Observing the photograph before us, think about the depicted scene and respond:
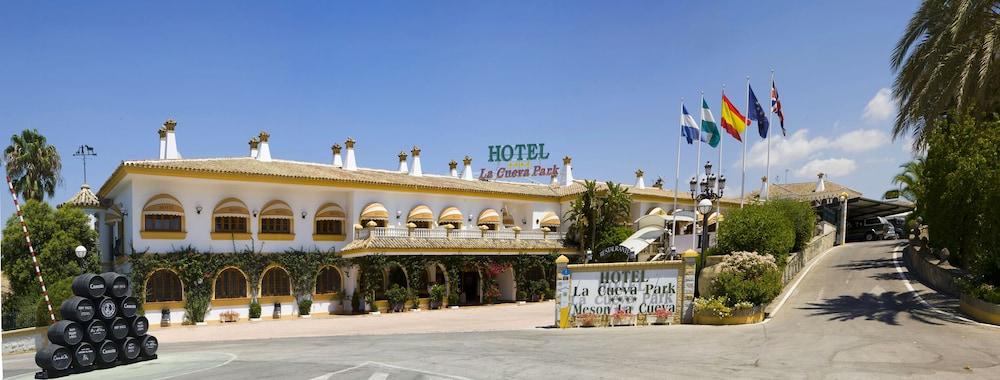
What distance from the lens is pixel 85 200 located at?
118ft

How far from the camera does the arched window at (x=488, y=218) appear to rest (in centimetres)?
4225

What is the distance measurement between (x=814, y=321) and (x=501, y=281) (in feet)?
78.1

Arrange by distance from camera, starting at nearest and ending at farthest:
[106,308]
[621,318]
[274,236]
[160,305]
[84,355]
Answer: [84,355], [106,308], [621,318], [160,305], [274,236]

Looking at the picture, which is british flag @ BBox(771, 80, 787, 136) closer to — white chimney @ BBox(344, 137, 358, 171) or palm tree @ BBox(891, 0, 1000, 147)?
palm tree @ BBox(891, 0, 1000, 147)

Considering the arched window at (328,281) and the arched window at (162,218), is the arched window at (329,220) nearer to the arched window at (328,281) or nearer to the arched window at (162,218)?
the arched window at (328,281)

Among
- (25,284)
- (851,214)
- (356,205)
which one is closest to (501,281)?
(356,205)

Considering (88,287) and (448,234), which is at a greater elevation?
(88,287)

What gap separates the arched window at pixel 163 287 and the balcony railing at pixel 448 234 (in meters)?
9.44

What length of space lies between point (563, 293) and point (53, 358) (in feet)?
52.3

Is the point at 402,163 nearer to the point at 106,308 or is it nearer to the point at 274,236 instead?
the point at 274,236

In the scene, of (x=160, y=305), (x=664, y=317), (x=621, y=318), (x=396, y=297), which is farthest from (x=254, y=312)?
(x=664, y=317)

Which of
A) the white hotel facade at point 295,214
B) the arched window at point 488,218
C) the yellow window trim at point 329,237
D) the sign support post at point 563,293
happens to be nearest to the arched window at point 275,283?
the white hotel facade at point 295,214

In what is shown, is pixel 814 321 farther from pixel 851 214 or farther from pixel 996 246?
pixel 851 214

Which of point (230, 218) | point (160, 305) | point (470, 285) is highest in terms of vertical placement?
point (230, 218)
